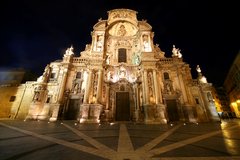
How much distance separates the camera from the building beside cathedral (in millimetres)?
14977

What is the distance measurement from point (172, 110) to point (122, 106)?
6.83 metres

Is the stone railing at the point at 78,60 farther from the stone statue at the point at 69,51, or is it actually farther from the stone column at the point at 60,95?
the stone column at the point at 60,95

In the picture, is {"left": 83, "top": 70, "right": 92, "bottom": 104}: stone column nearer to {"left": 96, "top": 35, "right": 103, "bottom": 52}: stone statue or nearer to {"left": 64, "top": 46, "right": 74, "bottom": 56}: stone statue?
{"left": 96, "top": 35, "right": 103, "bottom": 52}: stone statue

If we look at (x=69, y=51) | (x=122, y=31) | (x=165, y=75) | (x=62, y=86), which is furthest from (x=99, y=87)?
(x=122, y=31)

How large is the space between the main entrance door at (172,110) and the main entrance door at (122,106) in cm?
555

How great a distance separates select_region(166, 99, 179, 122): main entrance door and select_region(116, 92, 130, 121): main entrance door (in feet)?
18.2

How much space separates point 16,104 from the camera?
806 inches

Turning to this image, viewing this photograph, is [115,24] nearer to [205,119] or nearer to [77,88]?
[77,88]

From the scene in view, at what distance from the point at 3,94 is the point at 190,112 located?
3157 cm

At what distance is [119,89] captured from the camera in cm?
1727

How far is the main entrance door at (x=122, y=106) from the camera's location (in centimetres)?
1583

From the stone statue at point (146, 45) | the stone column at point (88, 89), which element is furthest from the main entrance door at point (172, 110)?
the stone column at point (88, 89)

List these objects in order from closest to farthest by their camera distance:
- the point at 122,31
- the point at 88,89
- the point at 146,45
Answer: the point at 88,89, the point at 146,45, the point at 122,31

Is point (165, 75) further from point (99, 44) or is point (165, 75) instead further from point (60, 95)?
point (60, 95)
